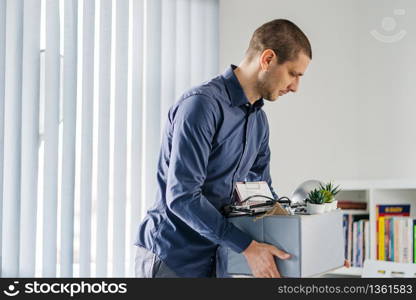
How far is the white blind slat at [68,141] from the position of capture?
2.13m

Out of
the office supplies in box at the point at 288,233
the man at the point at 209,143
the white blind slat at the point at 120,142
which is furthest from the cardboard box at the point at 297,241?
the white blind slat at the point at 120,142

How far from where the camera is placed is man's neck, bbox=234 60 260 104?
5.01 feet

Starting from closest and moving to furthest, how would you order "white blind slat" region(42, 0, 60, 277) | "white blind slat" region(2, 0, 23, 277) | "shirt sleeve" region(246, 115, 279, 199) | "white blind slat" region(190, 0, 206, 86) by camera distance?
"shirt sleeve" region(246, 115, 279, 199) → "white blind slat" region(2, 0, 23, 277) → "white blind slat" region(42, 0, 60, 277) → "white blind slat" region(190, 0, 206, 86)

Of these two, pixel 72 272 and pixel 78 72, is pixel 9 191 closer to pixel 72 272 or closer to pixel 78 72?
pixel 72 272

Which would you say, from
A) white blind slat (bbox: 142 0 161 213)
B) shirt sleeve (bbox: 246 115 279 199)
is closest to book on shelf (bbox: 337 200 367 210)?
white blind slat (bbox: 142 0 161 213)

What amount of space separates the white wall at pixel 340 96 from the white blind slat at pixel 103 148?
0.82 meters

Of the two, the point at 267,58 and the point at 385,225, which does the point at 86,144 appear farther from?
the point at 385,225

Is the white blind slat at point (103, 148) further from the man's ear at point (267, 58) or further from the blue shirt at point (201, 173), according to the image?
the man's ear at point (267, 58)

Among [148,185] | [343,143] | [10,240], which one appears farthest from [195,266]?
→ [343,143]

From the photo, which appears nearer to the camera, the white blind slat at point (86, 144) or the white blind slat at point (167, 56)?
the white blind slat at point (86, 144)

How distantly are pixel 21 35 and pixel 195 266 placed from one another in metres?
1.09

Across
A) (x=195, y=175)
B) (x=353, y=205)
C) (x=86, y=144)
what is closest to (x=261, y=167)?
(x=195, y=175)

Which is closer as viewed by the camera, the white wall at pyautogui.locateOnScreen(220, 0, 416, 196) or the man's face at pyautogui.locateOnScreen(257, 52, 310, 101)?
the man's face at pyautogui.locateOnScreen(257, 52, 310, 101)

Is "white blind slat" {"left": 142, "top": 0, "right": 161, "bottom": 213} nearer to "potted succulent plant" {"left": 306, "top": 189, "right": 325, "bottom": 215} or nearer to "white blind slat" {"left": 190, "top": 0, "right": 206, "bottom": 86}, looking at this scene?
"white blind slat" {"left": 190, "top": 0, "right": 206, "bottom": 86}
